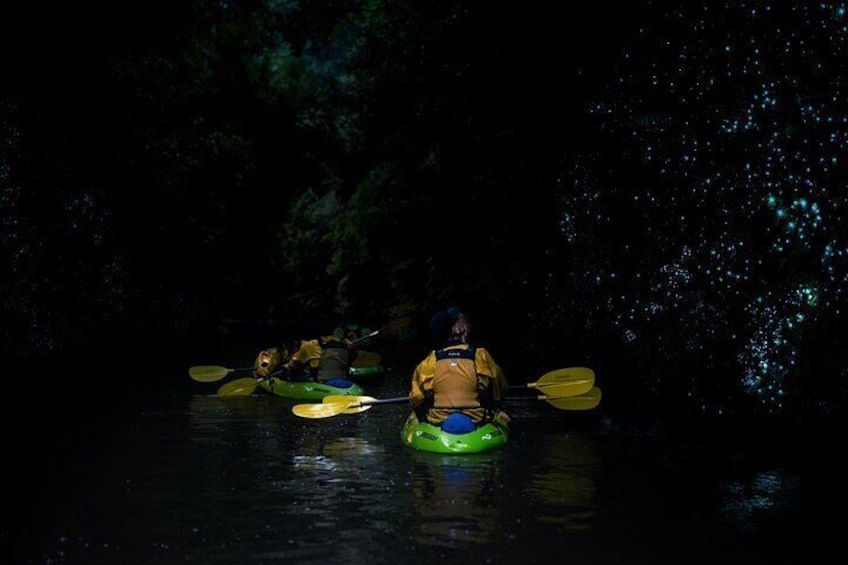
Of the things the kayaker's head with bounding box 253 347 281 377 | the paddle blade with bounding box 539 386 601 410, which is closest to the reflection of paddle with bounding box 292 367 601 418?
the paddle blade with bounding box 539 386 601 410

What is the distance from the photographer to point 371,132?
99.3ft

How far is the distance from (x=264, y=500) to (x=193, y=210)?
2783 centimetres

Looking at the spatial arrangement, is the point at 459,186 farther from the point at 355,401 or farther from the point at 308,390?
the point at 355,401

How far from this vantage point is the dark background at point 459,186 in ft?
36.9

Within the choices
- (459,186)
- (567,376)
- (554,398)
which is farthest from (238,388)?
(459,186)

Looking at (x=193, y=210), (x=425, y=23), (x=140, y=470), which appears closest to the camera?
(x=140, y=470)

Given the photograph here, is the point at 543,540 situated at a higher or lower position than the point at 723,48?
lower

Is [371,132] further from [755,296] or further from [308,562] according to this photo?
[308,562]

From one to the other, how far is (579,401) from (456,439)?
7.05 ft

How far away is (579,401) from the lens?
11.9 metres

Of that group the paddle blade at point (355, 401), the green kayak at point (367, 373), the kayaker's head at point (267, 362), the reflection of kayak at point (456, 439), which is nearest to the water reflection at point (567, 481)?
the reflection of kayak at point (456, 439)

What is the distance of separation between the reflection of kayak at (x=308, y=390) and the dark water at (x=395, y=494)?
1308 mm

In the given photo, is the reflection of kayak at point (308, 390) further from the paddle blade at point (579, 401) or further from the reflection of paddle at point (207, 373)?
the paddle blade at point (579, 401)

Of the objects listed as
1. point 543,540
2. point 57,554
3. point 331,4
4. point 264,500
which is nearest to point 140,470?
point 264,500
